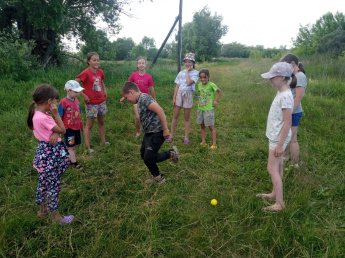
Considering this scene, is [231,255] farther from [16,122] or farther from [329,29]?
[329,29]

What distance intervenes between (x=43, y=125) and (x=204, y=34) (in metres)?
41.9

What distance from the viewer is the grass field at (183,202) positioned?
2129mm

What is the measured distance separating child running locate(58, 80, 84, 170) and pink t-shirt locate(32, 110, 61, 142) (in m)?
1.16

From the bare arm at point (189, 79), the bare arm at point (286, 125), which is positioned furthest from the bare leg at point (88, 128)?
the bare arm at point (286, 125)

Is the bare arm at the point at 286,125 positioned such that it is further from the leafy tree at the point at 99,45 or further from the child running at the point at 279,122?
the leafy tree at the point at 99,45

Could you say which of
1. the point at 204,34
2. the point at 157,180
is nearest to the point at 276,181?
the point at 157,180

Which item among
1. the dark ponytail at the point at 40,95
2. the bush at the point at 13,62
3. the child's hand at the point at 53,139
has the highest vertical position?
the bush at the point at 13,62

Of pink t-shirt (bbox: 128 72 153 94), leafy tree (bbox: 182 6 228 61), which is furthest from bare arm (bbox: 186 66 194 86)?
leafy tree (bbox: 182 6 228 61)

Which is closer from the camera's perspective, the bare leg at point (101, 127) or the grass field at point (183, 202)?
the grass field at point (183, 202)

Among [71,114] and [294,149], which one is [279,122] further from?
[71,114]

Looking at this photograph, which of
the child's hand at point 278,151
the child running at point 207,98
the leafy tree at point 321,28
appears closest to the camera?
the child's hand at point 278,151

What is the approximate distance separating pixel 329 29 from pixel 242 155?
45.3 meters

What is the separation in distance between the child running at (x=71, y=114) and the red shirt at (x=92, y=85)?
1.71ft

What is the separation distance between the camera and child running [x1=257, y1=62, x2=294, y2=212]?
7.70ft
